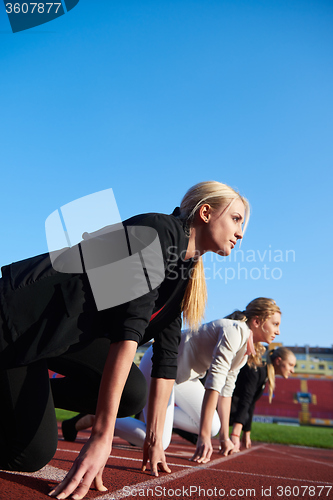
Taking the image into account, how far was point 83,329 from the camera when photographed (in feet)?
6.38

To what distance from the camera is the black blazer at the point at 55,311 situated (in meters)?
1.81

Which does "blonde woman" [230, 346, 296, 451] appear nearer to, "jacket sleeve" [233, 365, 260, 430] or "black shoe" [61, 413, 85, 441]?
"jacket sleeve" [233, 365, 260, 430]

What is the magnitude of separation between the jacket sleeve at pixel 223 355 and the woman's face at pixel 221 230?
1754 millimetres

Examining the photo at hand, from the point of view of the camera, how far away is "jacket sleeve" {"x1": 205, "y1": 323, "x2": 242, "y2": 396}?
12.4ft

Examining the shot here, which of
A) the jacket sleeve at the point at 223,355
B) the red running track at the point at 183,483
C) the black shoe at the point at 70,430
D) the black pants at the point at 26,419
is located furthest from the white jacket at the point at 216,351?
the black pants at the point at 26,419

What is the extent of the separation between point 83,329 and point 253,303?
372 centimetres

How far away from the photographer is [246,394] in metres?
5.98

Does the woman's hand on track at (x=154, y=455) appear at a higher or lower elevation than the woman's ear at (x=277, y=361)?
higher

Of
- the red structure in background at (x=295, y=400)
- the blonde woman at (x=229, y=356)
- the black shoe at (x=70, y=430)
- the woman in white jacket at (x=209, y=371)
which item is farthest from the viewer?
the red structure in background at (x=295, y=400)

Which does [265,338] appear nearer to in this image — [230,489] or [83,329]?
[230,489]

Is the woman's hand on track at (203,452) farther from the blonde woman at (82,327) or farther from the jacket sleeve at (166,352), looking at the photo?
the jacket sleeve at (166,352)

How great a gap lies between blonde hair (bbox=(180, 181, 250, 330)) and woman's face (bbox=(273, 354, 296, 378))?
4.22 m

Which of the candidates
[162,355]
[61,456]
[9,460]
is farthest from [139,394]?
[61,456]

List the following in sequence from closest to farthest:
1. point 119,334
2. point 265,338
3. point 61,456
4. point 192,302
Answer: point 119,334 < point 192,302 < point 61,456 < point 265,338
